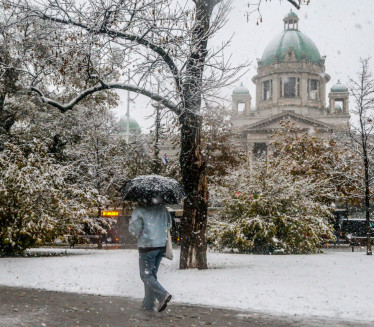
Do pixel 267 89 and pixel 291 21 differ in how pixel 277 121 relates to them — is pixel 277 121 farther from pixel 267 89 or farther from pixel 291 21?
pixel 291 21

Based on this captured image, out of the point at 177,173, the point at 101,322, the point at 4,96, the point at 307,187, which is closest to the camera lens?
the point at 101,322

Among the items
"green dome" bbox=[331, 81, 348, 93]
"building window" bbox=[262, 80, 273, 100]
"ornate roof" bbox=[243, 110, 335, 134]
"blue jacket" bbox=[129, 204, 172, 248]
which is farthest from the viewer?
"green dome" bbox=[331, 81, 348, 93]

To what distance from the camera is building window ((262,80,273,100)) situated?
276 feet

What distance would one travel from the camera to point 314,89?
83812mm

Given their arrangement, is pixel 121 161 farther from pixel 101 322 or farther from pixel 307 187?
pixel 101 322

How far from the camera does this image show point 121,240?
3975 centimetres

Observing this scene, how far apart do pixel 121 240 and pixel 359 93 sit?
22.3 meters

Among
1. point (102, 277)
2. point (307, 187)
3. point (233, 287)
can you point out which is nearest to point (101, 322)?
point (233, 287)

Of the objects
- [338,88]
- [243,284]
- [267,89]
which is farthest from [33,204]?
[338,88]

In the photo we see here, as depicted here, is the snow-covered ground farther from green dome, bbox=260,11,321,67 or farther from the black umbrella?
green dome, bbox=260,11,321,67

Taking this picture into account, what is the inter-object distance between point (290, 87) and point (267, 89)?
3.99 metres

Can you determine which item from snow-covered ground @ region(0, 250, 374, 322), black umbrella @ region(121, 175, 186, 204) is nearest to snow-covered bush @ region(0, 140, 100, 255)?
snow-covered ground @ region(0, 250, 374, 322)

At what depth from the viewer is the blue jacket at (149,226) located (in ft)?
24.6

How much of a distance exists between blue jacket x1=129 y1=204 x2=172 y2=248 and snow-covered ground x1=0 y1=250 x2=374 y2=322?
1.24 meters
